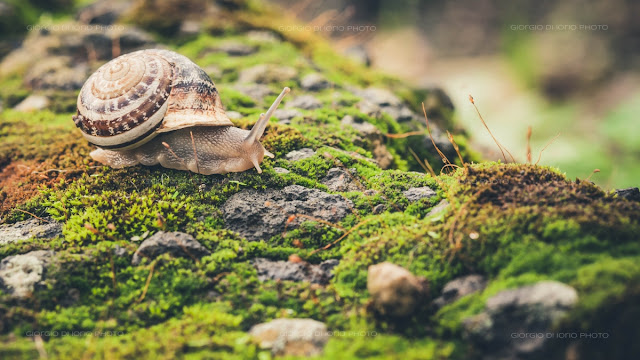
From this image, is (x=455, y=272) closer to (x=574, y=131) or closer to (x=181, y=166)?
(x=181, y=166)

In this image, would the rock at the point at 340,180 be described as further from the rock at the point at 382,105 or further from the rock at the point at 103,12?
the rock at the point at 103,12

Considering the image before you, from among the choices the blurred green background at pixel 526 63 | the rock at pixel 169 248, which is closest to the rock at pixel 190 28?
the blurred green background at pixel 526 63

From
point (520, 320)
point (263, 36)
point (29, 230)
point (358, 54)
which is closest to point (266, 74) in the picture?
point (263, 36)

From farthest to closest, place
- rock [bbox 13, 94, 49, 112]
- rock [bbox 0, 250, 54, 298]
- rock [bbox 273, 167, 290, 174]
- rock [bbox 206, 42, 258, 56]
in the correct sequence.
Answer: rock [bbox 206, 42, 258, 56] → rock [bbox 13, 94, 49, 112] → rock [bbox 273, 167, 290, 174] → rock [bbox 0, 250, 54, 298]

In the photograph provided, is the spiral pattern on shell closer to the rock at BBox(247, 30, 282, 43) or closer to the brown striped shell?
the brown striped shell

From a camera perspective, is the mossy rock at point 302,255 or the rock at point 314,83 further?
the rock at point 314,83

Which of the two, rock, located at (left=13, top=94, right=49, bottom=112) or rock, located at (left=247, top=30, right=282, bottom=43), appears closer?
rock, located at (left=13, top=94, right=49, bottom=112)

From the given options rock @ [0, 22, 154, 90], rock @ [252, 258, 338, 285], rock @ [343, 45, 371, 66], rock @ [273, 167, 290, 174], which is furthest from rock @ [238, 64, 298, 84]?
rock @ [252, 258, 338, 285]
